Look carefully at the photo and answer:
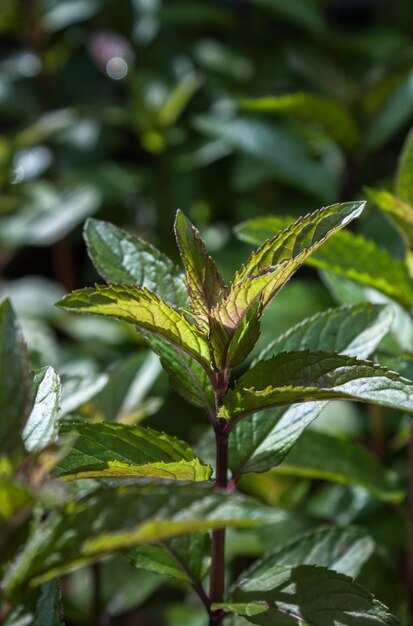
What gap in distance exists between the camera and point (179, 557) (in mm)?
629

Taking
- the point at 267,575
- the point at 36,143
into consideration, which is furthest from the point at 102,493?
the point at 36,143

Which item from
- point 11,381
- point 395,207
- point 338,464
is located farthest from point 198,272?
point 338,464

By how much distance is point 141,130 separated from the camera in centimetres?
156

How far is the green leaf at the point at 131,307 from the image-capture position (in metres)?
0.53

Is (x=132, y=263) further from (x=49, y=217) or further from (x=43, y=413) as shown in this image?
(x=49, y=217)

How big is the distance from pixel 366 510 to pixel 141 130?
851 millimetres

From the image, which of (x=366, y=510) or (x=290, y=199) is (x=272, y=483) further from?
(x=290, y=199)

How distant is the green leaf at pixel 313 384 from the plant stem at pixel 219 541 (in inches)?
0.9

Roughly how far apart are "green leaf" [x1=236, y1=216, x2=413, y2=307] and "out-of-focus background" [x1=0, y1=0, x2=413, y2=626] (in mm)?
323

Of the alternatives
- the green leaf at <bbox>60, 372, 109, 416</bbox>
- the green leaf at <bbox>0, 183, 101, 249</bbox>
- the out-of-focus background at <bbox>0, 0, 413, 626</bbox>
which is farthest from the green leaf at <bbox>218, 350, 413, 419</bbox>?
the green leaf at <bbox>0, 183, 101, 249</bbox>

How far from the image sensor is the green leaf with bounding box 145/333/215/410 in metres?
0.60

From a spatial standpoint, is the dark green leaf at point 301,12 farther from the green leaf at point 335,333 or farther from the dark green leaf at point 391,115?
the green leaf at point 335,333

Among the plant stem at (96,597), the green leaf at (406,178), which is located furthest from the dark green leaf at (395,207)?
the plant stem at (96,597)

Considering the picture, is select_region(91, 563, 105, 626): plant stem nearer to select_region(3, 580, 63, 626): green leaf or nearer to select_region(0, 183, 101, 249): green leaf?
select_region(3, 580, 63, 626): green leaf
